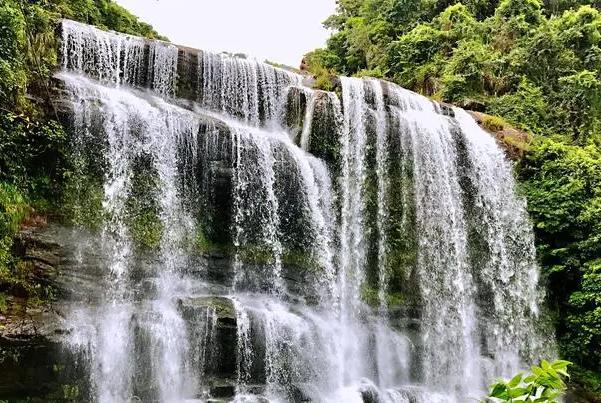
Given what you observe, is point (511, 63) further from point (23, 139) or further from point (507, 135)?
point (23, 139)

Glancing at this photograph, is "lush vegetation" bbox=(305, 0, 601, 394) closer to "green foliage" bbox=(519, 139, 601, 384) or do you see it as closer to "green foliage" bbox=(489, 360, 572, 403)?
"green foliage" bbox=(519, 139, 601, 384)

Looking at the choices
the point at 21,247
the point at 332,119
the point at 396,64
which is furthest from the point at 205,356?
the point at 396,64

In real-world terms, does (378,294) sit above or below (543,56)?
below

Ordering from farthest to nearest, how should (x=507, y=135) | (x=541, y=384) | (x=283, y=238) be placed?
(x=507, y=135)
(x=283, y=238)
(x=541, y=384)

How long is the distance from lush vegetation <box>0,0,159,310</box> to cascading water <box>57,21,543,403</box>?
466 mm

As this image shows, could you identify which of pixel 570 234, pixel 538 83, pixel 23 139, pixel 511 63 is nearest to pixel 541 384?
pixel 23 139

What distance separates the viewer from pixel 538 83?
19047mm

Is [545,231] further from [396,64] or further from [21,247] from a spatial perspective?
[21,247]

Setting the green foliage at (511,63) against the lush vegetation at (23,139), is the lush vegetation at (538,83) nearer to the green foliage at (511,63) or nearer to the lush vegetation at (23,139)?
the green foliage at (511,63)

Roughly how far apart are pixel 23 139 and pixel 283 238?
5.34 m

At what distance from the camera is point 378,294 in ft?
Answer: 40.6

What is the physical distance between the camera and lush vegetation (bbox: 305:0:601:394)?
1379 cm

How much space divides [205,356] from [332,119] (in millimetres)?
6677

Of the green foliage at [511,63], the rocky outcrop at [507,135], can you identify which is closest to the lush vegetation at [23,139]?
the rocky outcrop at [507,135]
